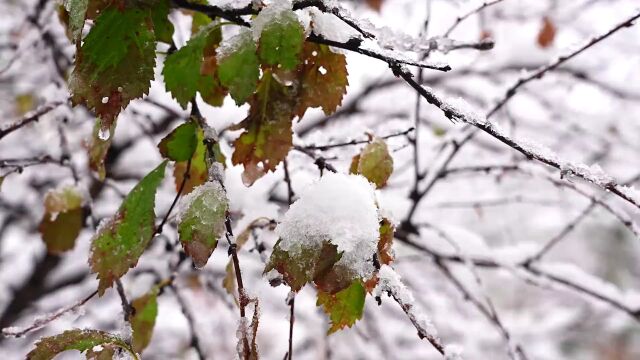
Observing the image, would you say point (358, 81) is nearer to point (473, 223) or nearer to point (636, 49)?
point (636, 49)

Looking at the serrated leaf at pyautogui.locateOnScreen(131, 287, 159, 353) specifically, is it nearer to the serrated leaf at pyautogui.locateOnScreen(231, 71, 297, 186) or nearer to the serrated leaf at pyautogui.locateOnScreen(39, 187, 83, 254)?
the serrated leaf at pyautogui.locateOnScreen(39, 187, 83, 254)

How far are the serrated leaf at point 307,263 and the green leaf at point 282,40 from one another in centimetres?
20

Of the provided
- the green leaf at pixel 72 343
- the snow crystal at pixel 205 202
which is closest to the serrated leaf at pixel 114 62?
the snow crystal at pixel 205 202

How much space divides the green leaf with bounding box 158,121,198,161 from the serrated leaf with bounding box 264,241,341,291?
0.18 m

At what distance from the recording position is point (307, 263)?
54cm

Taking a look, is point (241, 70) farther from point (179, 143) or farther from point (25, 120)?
point (25, 120)

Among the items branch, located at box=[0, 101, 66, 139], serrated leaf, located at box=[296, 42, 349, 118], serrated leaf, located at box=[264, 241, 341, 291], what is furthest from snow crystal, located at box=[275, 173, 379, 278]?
branch, located at box=[0, 101, 66, 139]

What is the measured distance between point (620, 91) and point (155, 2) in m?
1.98

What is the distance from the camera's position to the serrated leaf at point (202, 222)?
1.83ft

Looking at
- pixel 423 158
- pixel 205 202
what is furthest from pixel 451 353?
pixel 423 158

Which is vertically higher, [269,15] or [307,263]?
[269,15]

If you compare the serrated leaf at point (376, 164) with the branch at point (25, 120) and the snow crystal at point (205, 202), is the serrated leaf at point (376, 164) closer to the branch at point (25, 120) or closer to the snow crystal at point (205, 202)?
the snow crystal at point (205, 202)

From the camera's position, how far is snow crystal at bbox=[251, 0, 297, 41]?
1.85ft

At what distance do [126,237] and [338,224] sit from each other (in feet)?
0.83
